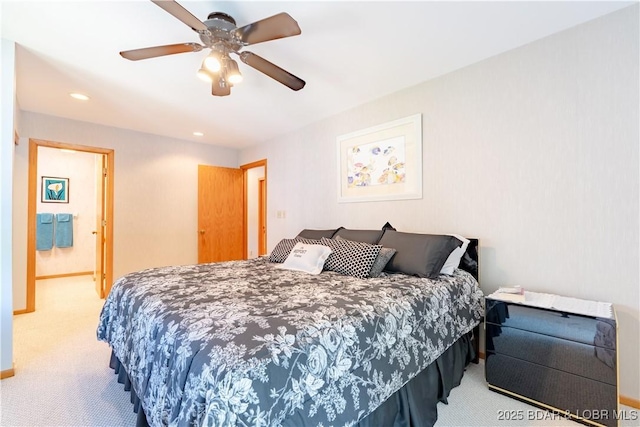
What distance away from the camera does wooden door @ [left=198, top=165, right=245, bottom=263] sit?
4848 millimetres

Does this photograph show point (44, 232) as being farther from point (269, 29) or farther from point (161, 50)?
point (269, 29)

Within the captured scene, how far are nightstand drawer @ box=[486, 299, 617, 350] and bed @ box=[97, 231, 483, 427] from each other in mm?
246

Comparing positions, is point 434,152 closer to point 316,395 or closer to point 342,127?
point 342,127

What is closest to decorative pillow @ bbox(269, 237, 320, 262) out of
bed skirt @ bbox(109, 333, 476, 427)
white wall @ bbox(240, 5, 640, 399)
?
white wall @ bbox(240, 5, 640, 399)

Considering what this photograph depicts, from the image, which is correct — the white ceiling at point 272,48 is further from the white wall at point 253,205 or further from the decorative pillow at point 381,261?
the white wall at point 253,205

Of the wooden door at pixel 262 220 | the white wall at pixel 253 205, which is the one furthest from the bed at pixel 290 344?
the white wall at pixel 253 205

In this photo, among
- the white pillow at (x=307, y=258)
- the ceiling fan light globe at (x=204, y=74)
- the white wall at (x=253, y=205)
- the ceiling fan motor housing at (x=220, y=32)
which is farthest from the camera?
the white wall at (x=253, y=205)

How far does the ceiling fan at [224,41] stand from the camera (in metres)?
1.48

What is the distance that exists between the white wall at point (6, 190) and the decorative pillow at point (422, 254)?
2.84 m

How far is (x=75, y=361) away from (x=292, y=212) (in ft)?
8.92

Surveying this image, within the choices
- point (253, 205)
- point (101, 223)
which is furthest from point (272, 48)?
point (253, 205)

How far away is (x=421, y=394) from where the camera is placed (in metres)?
1.67

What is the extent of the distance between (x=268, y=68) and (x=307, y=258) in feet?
4.85

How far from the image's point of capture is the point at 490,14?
1821 millimetres
